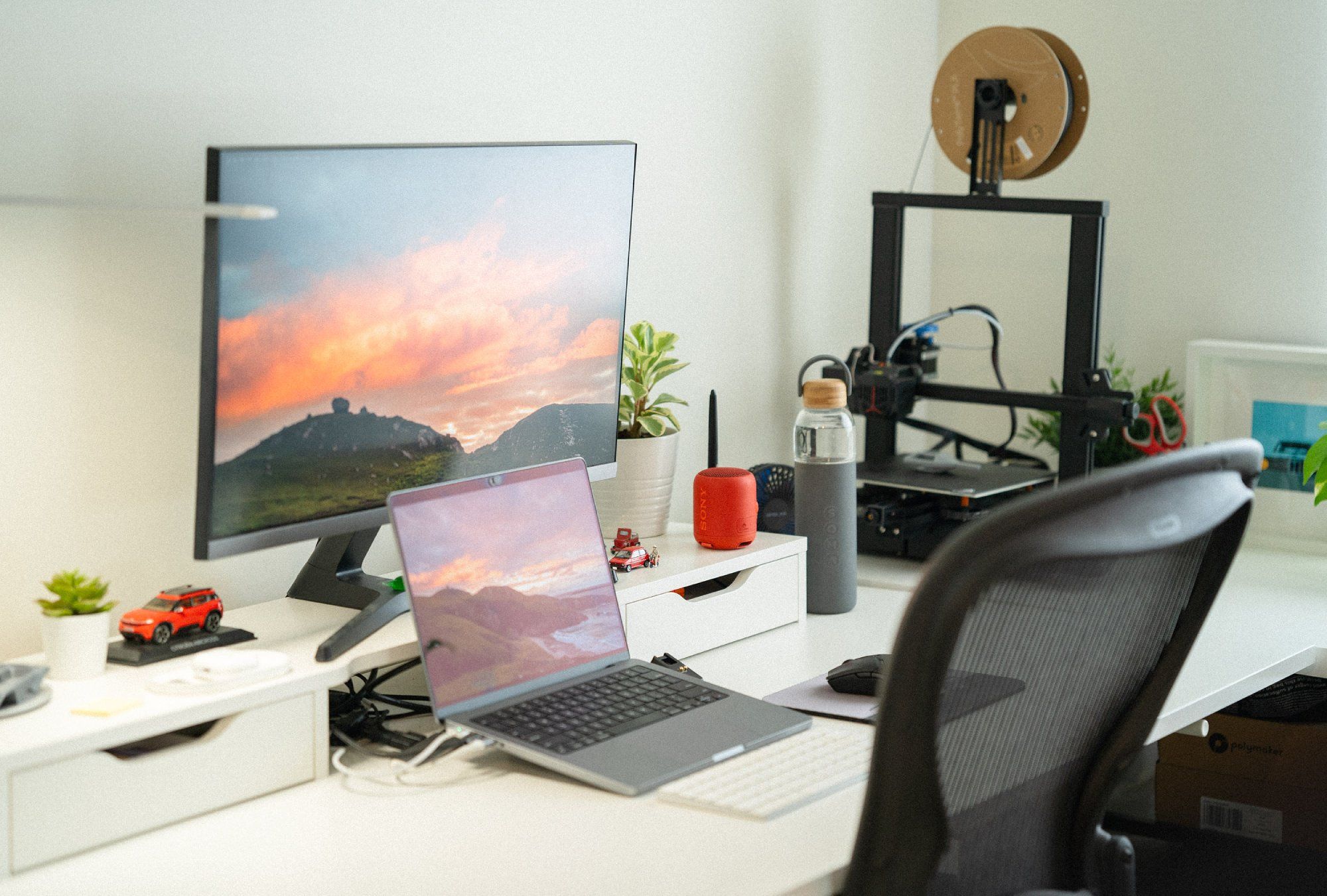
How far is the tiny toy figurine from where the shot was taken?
1.69m

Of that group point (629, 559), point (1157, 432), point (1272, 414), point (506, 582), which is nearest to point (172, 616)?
point (506, 582)

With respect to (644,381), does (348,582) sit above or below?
below

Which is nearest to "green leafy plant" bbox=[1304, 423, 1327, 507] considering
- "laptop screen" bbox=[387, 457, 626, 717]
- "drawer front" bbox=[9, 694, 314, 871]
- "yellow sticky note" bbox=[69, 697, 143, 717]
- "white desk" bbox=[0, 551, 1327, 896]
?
"white desk" bbox=[0, 551, 1327, 896]

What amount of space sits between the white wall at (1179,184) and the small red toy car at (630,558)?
1.21 m

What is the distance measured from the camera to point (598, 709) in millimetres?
1342

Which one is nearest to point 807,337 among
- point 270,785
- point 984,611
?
point 270,785

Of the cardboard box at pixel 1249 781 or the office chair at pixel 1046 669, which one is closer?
the office chair at pixel 1046 669

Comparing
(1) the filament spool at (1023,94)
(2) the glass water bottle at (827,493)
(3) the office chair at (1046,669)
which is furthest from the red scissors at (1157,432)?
(3) the office chair at (1046,669)

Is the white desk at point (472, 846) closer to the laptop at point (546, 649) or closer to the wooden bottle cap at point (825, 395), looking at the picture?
the laptop at point (546, 649)

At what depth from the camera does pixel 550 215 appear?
156 centimetres

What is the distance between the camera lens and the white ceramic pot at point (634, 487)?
1.79 m

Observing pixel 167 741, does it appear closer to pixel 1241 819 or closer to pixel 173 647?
pixel 173 647

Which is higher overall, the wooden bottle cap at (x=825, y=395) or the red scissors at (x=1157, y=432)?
the wooden bottle cap at (x=825, y=395)

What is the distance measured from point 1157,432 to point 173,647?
1.69 meters
